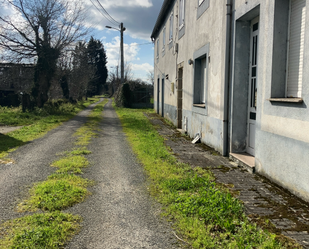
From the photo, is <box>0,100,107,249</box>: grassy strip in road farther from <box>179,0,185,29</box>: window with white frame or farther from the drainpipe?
<box>179,0,185,29</box>: window with white frame

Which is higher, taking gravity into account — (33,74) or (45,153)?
(33,74)

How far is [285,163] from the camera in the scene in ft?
13.5

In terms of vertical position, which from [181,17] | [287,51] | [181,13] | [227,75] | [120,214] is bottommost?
[120,214]

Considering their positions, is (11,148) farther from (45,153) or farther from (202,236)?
(202,236)

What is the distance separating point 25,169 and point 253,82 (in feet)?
16.4

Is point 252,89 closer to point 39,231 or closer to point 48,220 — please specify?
point 48,220

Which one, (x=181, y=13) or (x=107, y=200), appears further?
(x=181, y=13)

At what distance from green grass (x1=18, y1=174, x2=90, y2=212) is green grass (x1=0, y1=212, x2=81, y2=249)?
30 cm

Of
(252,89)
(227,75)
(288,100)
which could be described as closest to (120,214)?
(288,100)

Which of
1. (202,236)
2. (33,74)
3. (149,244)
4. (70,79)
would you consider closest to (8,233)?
(149,244)

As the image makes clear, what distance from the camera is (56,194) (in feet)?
12.8

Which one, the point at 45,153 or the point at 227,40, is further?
the point at 45,153

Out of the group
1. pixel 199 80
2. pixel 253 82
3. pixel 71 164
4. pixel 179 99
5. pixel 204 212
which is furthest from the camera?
pixel 179 99

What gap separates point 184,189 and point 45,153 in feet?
13.4
